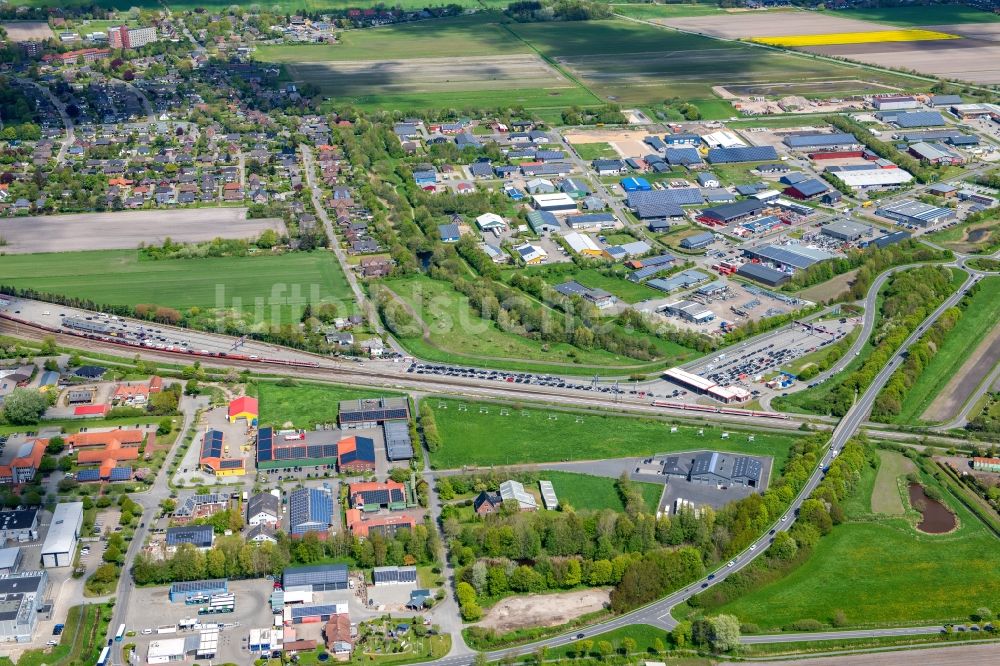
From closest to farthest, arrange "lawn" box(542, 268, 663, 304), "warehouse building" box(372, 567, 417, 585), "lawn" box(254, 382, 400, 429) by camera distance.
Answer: "warehouse building" box(372, 567, 417, 585)
"lawn" box(254, 382, 400, 429)
"lawn" box(542, 268, 663, 304)

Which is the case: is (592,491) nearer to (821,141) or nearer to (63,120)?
(821,141)

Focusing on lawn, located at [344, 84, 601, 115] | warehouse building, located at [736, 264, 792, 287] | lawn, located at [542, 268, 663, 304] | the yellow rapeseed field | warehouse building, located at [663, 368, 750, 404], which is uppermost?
the yellow rapeseed field

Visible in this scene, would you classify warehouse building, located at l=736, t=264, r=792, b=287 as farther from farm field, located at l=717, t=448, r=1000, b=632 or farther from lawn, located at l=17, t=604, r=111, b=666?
lawn, located at l=17, t=604, r=111, b=666

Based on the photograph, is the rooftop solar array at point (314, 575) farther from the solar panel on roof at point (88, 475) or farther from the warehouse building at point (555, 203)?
the warehouse building at point (555, 203)

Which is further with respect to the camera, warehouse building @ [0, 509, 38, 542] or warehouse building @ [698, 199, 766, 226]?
warehouse building @ [698, 199, 766, 226]

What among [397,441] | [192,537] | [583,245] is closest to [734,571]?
[397,441]

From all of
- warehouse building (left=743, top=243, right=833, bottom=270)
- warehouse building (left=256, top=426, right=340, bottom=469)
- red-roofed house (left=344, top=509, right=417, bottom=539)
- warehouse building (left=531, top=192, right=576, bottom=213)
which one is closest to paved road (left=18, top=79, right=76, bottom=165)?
warehouse building (left=531, top=192, right=576, bottom=213)

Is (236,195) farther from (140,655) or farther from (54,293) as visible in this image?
(140,655)
